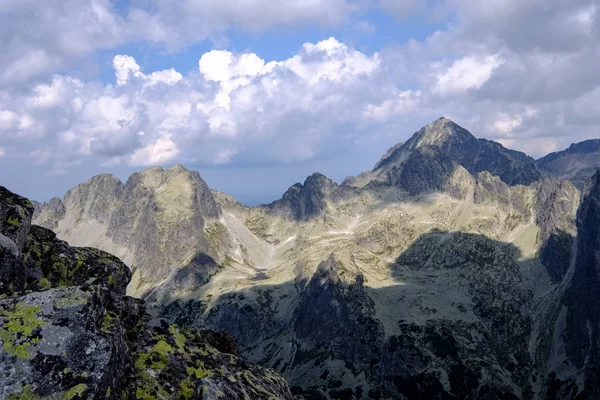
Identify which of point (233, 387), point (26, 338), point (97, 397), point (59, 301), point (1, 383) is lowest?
point (233, 387)

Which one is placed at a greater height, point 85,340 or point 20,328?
point 20,328

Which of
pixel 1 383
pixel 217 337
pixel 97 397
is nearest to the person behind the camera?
pixel 1 383

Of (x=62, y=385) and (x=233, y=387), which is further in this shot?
(x=233, y=387)

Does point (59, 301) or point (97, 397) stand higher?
point (59, 301)

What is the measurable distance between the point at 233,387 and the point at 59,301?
925 cm

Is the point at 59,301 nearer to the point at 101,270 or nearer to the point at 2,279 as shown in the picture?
the point at 2,279

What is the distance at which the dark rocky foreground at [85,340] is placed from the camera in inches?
619

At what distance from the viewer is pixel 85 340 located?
16812 millimetres

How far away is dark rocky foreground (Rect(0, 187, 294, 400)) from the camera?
15711mm

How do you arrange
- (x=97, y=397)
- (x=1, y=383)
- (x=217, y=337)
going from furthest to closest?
(x=217, y=337)
(x=97, y=397)
(x=1, y=383)

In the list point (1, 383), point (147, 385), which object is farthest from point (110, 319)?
point (1, 383)

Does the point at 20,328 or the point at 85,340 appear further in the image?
the point at 85,340

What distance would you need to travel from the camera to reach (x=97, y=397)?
1595 centimetres

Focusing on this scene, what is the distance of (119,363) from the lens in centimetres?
1809
